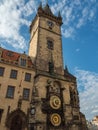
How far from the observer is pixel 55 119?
22.3 m

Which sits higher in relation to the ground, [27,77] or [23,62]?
[23,62]

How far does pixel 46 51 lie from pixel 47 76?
244 inches

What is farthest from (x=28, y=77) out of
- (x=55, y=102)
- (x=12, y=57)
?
(x=55, y=102)

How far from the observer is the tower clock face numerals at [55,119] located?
21.9 metres

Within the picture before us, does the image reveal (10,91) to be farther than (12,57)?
No

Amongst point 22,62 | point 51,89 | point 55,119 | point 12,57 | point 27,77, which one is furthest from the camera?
point 12,57

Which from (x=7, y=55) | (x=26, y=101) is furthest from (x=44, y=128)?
(x=7, y=55)

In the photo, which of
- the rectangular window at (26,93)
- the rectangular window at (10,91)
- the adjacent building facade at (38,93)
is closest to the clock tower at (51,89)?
the adjacent building facade at (38,93)

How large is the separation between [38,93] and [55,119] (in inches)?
187

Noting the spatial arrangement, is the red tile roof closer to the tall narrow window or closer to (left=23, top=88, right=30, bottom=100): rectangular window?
(left=23, top=88, right=30, bottom=100): rectangular window

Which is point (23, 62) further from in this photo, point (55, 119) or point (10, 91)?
point (55, 119)

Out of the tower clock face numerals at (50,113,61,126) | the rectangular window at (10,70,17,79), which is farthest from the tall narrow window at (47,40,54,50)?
the tower clock face numerals at (50,113,61,126)

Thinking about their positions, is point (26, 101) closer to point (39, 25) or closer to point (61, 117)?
point (61, 117)

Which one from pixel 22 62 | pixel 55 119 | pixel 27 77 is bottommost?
pixel 55 119
